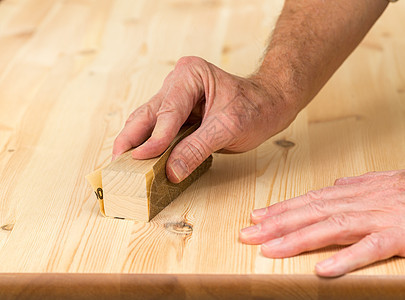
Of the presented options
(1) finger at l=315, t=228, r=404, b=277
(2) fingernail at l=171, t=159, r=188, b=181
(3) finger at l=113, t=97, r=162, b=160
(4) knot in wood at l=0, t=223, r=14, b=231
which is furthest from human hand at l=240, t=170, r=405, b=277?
(4) knot in wood at l=0, t=223, r=14, b=231

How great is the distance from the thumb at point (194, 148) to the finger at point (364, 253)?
0.93 ft

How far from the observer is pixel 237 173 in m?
1.27

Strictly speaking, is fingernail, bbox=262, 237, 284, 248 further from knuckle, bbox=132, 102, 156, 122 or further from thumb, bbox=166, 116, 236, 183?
knuckle, bbox=132, 102, 156, 122

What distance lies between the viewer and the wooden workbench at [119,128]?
0.98 metres

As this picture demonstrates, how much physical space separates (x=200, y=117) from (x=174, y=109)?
11 centimetres

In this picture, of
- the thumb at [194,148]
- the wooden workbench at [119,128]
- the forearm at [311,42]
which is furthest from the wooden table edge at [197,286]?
the forearm at [311,42]

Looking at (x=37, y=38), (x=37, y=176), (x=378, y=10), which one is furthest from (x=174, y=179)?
(x=37, y=38)

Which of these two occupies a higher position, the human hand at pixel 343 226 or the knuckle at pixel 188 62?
the knuckle at pixel 188 62

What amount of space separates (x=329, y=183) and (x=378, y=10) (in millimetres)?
433

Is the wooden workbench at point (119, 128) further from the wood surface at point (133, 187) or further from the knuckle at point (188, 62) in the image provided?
the knuckle at point (188, 62)

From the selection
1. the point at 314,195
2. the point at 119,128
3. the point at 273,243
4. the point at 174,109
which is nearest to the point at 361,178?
the point at 314,195

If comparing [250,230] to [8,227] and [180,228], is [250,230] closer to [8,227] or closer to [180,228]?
[180,228]

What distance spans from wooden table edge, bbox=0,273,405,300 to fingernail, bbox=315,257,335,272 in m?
0.02

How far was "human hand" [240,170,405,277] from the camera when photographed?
972mm
